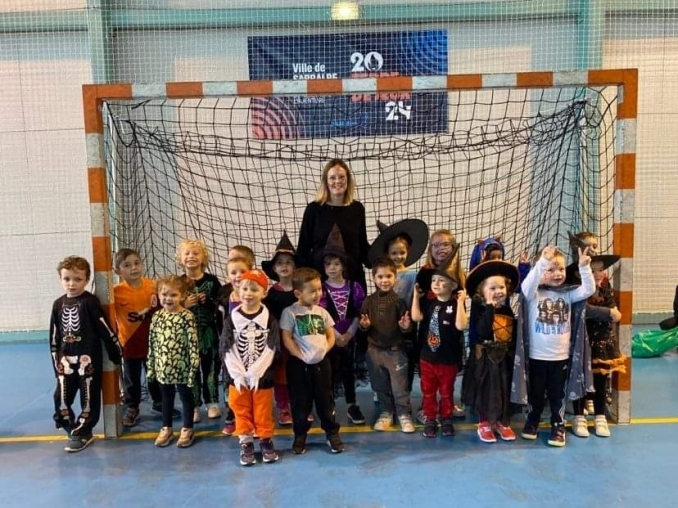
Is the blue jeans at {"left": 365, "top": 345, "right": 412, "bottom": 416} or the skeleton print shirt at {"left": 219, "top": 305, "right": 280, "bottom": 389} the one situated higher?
the skeleton print shirt at {"left": 219, "top": 305, "right": 280, "bottom": 389}

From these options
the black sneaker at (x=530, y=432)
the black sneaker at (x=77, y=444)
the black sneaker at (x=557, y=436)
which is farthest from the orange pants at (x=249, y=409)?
the black sneaker at (x=557, y=436)

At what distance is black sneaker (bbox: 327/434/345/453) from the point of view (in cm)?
330

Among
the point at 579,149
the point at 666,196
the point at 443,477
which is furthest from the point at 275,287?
the point at 666,196

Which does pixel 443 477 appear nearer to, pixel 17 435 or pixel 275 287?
pixel 275 287

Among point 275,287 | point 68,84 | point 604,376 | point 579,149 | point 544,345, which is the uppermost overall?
point 68,84

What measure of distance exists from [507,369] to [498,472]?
2.09ft

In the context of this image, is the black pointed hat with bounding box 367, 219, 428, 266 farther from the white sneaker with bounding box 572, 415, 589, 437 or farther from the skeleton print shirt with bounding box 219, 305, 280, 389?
the white sneaker with bounding box 572, 415, 589, 437

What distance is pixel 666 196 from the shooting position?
629 cm

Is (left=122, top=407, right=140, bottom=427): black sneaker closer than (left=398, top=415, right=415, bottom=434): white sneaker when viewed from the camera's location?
No

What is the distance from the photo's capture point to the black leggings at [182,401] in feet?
11.1

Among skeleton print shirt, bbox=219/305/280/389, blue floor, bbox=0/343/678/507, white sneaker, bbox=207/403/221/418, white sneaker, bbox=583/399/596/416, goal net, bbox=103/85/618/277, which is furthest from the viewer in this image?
goal net, bbox=103/85/618/277

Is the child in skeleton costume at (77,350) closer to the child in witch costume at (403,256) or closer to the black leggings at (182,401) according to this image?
the black leggings at (182,401)

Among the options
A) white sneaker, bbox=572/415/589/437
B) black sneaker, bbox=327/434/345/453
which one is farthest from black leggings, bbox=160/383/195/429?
white sneaker, bbox=572/415/589/437

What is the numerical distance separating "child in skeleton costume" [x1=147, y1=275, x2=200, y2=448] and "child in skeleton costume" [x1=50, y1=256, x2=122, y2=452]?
1.10ft
